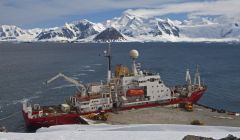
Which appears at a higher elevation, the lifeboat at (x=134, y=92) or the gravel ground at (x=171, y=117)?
the lifeboat at (x=134, y=92)

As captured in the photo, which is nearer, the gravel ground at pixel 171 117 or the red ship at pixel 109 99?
the gravel ground at pixel 171 117

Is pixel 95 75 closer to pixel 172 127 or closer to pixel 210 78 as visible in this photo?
pixel 210 78

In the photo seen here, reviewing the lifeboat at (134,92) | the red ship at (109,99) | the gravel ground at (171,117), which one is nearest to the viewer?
the gravel ground at (171,117)

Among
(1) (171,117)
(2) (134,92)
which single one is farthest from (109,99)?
(1) (171,117)

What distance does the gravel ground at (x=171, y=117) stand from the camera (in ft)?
190

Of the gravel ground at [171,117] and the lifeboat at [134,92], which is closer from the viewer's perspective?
the gravel ground at [171,117]

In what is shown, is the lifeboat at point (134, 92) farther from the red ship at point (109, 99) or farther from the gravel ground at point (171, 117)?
the gravel ground at point (171, 117)

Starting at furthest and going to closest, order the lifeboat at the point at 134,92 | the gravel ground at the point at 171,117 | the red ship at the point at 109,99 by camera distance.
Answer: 1. the lifeboat at the point at 134,92
2. the red ship at the point at 109,99
3. the gravel ground at the point at 171,117

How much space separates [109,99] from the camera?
2534 inches

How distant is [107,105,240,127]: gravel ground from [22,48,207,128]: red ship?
2066 millimetres

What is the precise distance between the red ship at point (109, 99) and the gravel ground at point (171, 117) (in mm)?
2066

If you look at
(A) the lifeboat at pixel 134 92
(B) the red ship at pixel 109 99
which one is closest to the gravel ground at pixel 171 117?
(B) the red ship at pixel 109 99

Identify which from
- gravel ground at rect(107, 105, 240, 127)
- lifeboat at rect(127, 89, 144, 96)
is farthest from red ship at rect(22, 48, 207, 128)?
gravel ground at rect(107, 105, 240, 127)

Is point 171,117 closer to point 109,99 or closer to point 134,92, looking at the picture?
point 134,92
